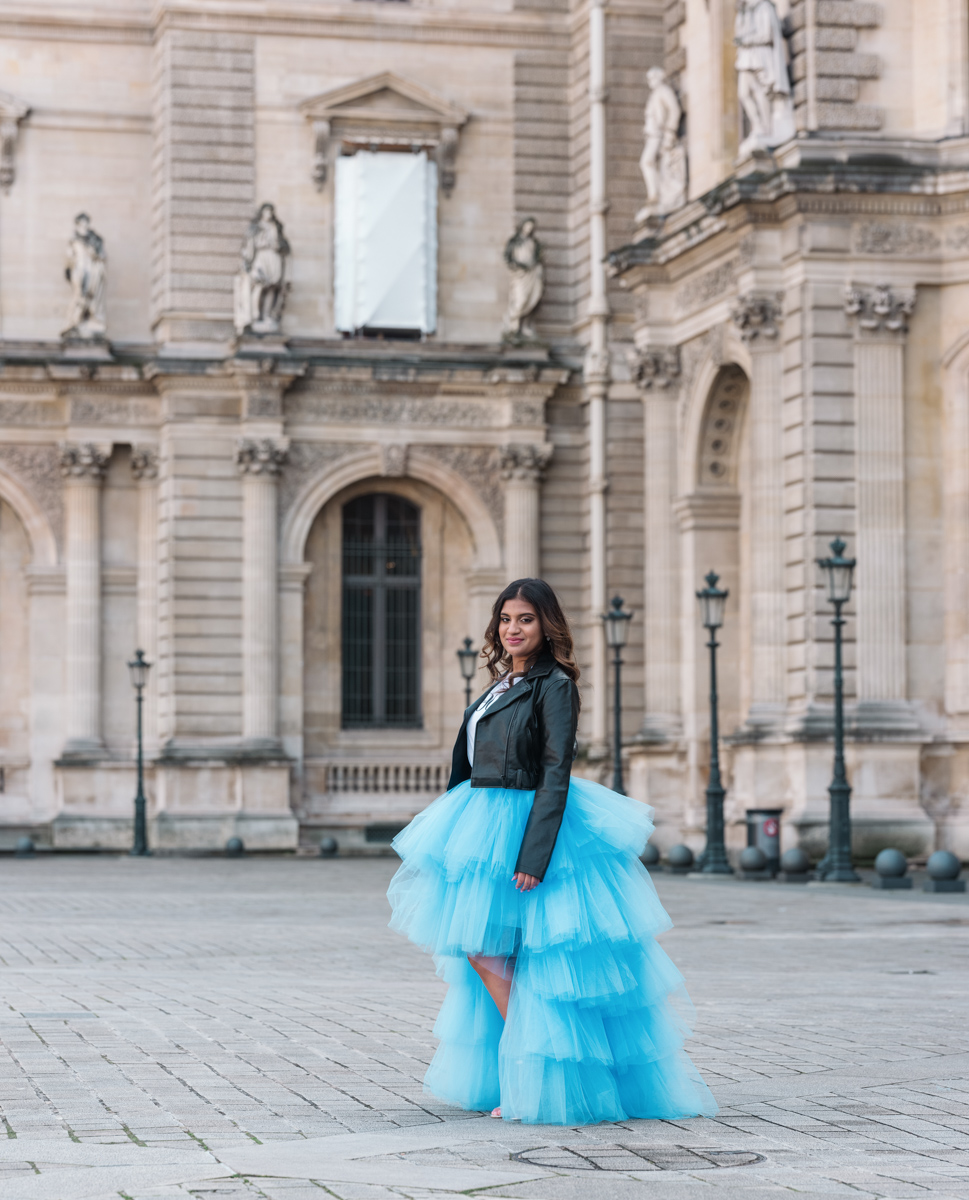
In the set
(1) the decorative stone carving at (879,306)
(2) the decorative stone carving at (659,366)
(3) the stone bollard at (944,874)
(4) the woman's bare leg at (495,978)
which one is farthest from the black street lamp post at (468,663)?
(4) the woman's bare leg at (495,978)

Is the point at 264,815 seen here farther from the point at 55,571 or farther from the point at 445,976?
the point at 445,976

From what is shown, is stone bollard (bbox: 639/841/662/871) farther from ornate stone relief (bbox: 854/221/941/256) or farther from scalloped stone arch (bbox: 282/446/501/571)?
scalloped stone arch (bbox: 282/446/501/571)

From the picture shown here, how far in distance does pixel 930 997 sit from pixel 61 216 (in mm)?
32241

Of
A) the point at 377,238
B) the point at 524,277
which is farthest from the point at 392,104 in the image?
the point at 524,277

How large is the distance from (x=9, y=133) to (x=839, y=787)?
72.9ft

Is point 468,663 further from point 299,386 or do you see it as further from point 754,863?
point 754,863

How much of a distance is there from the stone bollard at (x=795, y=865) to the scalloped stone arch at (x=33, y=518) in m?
18.5

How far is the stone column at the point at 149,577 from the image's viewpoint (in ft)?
138

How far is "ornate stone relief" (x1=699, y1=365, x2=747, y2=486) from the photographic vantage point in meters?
35.0

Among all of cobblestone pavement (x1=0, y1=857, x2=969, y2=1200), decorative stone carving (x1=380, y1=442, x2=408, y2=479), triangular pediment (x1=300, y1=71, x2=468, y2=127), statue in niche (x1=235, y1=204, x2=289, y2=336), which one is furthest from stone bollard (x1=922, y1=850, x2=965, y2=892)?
triangular pediment (x1=300, y1=71, x2=468, y2=127)

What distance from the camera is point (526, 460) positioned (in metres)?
41.8

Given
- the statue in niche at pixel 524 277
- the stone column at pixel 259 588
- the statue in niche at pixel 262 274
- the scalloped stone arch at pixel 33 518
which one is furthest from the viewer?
the scalloped stone arch at pixel 33 518

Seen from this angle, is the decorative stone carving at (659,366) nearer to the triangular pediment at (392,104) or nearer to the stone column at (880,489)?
the stone column at (880,489)

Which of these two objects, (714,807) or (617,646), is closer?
(714,807)
